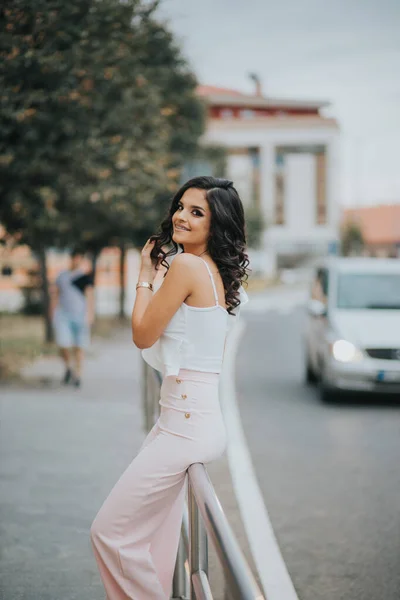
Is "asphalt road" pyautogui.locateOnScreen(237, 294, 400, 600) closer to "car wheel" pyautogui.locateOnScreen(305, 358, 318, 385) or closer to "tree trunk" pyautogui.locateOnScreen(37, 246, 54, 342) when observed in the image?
"car wheel" pyautogui.locateOnScreen(305, 358, 318, 385)

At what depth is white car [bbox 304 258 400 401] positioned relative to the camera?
10734mm

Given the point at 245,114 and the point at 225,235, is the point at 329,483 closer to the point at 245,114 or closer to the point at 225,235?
the point at 225,235

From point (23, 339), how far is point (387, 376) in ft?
37.9

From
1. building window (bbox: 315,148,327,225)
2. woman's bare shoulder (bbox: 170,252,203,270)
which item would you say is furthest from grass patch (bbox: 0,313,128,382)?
building window (bbox: 315,148,327,225)

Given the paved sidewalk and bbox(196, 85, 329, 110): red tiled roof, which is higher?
bbox(196, 85, 329, 110): red tiled roof

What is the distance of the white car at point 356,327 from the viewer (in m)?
10.7

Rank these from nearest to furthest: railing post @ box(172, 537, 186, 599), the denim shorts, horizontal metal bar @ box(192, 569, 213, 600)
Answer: horizontal metal bar @ box(192, 569, 213, 600) < railing post @ box(172, 537, 186, 599) < the denim shorts

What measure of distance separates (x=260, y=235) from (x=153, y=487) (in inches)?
2323

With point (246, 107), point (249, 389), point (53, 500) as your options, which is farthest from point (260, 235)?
point (53, 500)

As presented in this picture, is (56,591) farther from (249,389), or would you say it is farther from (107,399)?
Result: (249,389)

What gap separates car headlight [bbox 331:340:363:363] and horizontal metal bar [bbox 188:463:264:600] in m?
7.86

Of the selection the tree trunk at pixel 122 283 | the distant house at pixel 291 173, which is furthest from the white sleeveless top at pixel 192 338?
the distant house at pixel 291 173

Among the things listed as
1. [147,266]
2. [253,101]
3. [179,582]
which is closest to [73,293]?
[179,582]

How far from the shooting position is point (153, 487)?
3.17m
